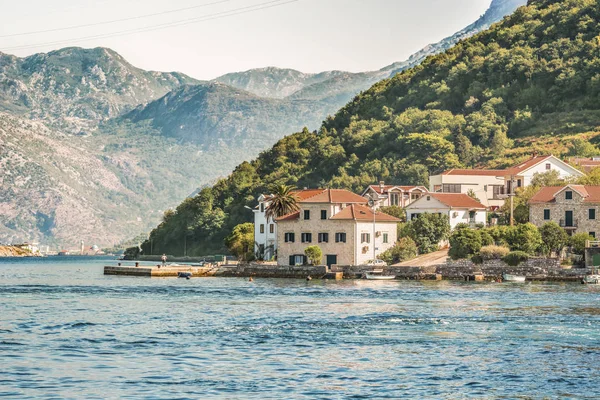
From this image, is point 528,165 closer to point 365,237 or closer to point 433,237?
point 433,237

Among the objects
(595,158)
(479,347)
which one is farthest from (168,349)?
(595,158)

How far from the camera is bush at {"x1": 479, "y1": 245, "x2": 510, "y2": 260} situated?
107 metres

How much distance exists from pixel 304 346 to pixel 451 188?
105 m

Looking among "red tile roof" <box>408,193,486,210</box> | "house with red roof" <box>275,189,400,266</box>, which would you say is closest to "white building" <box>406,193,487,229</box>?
"red tile roof" <box>408,193,486,210</box>

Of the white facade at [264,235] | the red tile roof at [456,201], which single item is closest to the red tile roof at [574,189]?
the red tile roof at [456,201]

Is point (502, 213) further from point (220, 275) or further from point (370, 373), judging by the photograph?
point (370, 373)

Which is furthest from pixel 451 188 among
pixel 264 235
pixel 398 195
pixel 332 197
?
pixel 332 197

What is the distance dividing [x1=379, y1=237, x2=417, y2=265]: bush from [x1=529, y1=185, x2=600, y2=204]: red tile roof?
49.2 ft

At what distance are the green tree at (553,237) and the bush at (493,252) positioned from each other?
4.40 metres

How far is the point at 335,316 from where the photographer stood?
209ft

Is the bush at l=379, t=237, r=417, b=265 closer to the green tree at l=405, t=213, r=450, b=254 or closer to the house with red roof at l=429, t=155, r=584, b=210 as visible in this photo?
the green tree at l=405, t=213, r=450, b=254

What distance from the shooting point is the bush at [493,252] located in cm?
10700

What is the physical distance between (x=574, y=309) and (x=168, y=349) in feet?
105

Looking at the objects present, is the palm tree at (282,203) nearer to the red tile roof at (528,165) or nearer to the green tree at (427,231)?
the green tree at (427,231)
